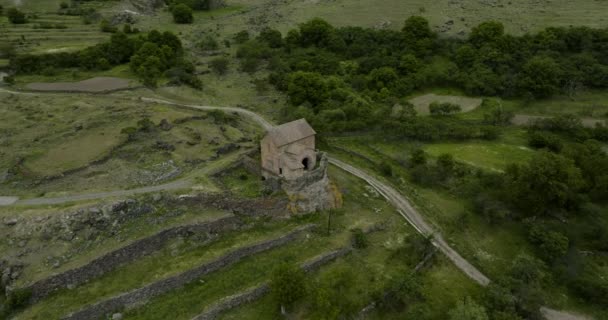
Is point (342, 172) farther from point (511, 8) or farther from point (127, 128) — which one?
point (511, 8)

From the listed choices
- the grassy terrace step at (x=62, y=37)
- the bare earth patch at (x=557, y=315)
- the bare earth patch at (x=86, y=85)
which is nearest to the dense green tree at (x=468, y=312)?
the bare earth patch at (x=557, y=315)

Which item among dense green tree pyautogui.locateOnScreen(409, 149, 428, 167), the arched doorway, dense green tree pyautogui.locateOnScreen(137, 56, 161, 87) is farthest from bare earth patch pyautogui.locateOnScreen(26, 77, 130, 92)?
dense green tree pyautogui.locateOnScreen(409, 149, 428, 167)

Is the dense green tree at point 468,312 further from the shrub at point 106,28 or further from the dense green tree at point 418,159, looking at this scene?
the shrub at point 106,28

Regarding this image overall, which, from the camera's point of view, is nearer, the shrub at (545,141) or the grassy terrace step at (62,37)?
the shrub at (545,141)

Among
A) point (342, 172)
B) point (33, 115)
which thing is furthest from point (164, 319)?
point (33, 115)

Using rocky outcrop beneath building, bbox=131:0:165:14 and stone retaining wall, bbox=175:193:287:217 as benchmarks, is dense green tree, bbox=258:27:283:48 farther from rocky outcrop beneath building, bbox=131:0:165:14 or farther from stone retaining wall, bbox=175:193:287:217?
stone retaining wall, bbox=175:193:287:217

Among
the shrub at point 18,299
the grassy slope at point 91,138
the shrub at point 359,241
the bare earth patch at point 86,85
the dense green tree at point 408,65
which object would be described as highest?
the bare earth patch at point 86,85
